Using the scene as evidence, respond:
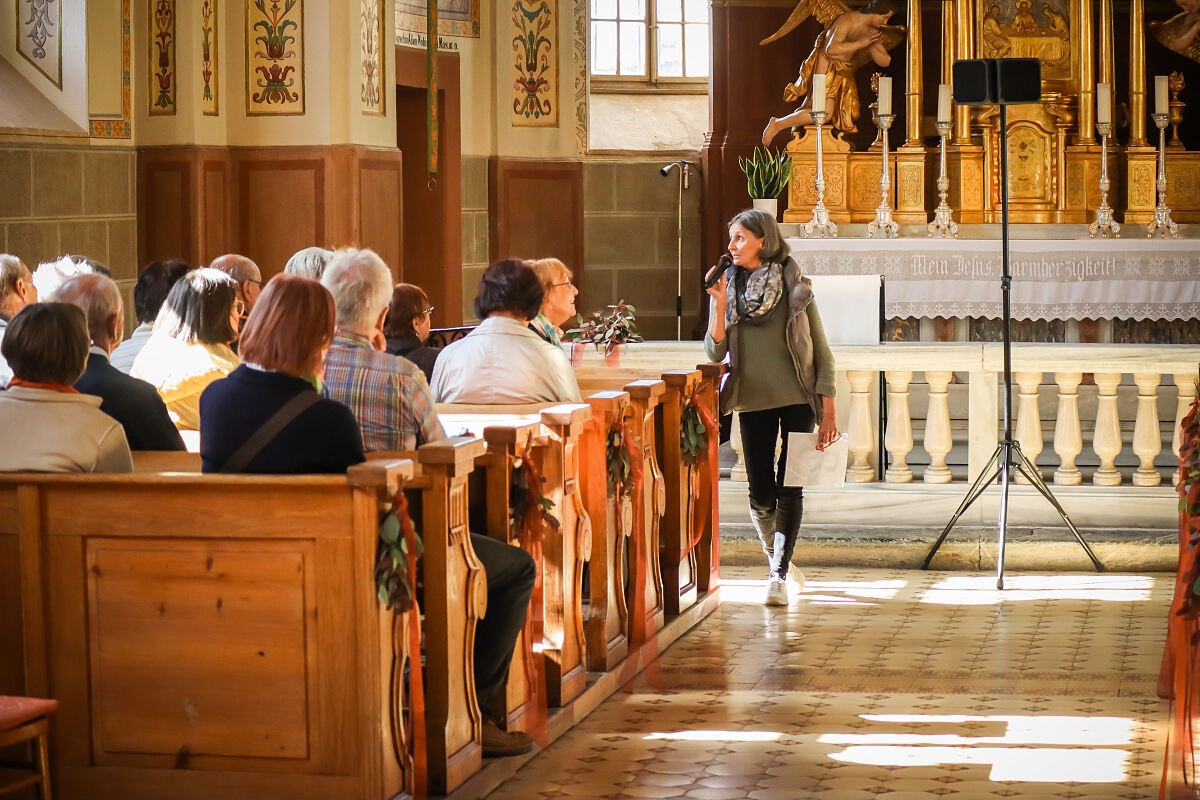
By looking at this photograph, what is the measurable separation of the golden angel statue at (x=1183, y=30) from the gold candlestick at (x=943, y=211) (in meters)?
1.66

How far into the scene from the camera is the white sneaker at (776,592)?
20.3ft

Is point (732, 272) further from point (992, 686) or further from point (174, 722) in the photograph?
point (174, 722)

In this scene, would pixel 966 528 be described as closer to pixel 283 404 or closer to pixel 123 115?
pixel 283 404

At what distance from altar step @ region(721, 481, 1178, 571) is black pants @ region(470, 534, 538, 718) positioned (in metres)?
2.97

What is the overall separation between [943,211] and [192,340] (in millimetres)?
6770

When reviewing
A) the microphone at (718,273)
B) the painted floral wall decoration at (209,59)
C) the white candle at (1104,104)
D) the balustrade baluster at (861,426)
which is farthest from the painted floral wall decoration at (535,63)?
the microphone at (718,273)

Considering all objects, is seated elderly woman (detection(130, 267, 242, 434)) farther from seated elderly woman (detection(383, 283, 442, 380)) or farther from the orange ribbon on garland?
the orange ribbon on garland

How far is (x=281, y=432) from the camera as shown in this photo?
11.9ft

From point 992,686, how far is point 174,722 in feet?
8.04

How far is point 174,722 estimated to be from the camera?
3619 mm

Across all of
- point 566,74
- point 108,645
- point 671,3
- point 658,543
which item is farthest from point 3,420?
point 671,3

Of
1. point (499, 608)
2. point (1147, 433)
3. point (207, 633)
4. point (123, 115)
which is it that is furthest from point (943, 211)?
point (207, 633)

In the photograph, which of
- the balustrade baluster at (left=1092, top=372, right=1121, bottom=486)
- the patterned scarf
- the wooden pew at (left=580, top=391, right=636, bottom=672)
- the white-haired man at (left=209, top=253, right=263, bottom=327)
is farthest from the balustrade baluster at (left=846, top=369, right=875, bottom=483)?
the white-haired man at (left=209, top=253, right=263, bottom=327)

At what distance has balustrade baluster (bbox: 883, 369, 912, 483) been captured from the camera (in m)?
7.07
